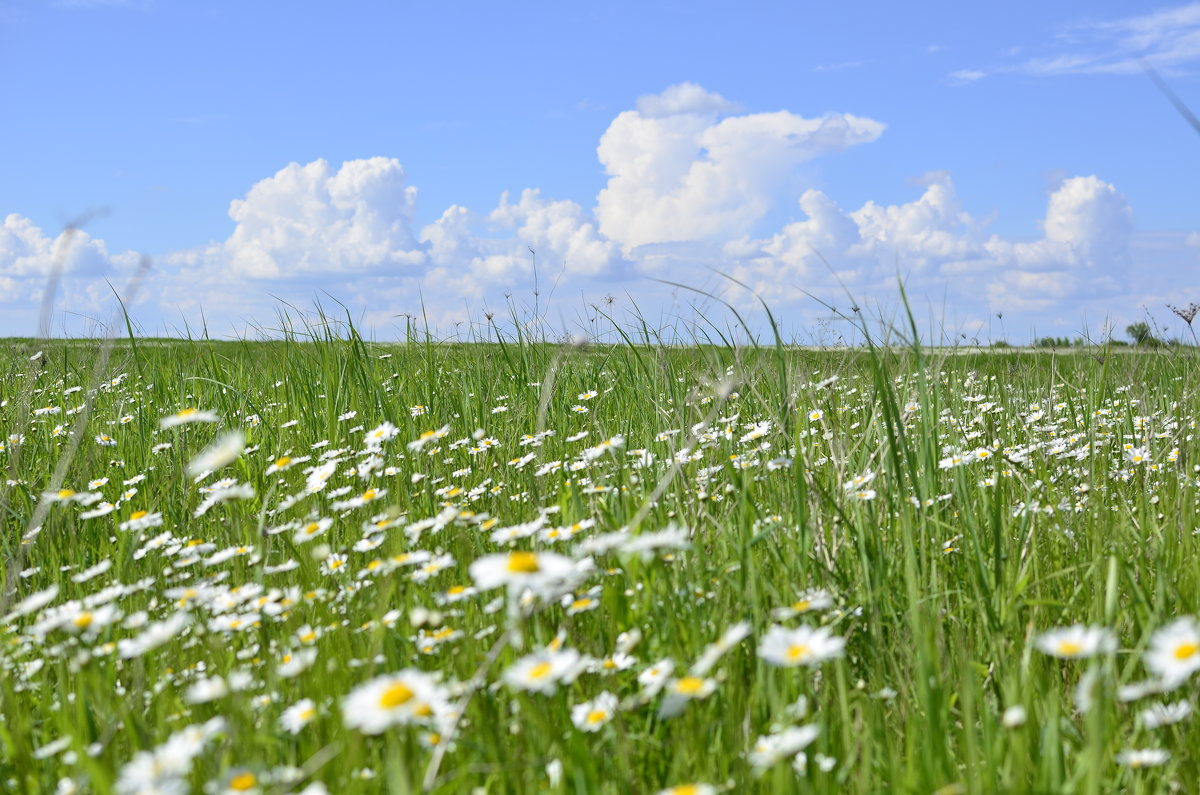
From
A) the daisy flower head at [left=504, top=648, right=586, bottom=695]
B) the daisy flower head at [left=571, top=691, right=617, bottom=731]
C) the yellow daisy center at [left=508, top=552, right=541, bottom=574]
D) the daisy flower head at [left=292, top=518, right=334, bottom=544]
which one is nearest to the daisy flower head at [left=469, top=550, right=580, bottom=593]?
the yellow daisy center at [left=508, top=552, right=541, bottom=574]

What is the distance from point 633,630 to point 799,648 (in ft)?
1.42

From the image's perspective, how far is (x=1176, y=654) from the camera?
118 centimetres

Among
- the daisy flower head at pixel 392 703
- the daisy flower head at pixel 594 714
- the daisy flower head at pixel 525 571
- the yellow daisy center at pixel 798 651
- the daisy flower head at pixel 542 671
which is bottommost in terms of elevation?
the daisy flower head at pixel 594 714

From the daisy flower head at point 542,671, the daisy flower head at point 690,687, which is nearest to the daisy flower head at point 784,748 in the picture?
the daisy flower head at point 690,687

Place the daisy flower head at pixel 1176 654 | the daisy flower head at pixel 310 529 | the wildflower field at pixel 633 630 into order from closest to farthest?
the daisy flower head at pixel 1176 654 → the wildflower field at pixel 633 630 → the daisy flower head at pixel 310 529

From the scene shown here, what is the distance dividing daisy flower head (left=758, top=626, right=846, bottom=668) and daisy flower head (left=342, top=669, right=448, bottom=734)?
453 mm

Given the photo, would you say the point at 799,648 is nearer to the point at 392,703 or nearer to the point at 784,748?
the point at 784,748

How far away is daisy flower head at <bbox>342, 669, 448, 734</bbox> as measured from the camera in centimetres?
114

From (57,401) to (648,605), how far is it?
5.44 m

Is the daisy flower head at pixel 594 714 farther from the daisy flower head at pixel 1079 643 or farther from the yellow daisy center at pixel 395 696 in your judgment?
the daisy flower head at pixel 1079 643

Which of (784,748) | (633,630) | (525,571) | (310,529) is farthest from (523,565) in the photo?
(310,529)

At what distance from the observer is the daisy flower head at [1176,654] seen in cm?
113

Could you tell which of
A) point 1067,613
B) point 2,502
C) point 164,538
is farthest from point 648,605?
point 2,502

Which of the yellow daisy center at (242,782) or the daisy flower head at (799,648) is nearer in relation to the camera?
the yellow daisy center at (242,782)
